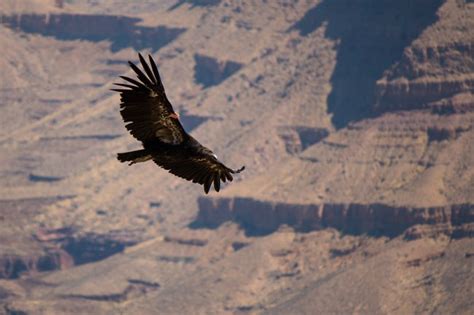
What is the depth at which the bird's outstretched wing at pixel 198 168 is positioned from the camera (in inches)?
1447

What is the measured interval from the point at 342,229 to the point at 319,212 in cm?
362

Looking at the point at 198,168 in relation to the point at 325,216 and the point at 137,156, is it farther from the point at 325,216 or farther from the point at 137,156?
the point at 325,216

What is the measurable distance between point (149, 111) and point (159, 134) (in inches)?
16.8

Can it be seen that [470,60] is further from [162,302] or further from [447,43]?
[162,302]

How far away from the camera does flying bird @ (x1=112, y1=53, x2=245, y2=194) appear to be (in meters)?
36.3

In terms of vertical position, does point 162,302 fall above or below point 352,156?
below

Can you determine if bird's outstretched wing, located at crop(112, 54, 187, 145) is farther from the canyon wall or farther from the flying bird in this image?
the canyon wall

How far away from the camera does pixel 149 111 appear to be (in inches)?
1443

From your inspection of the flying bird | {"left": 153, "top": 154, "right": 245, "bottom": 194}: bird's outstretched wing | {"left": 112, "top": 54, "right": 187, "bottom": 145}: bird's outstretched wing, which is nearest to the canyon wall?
{"left": 153, "top": 154, "right": 245, "bottom": 194}: bird's outstretched wing

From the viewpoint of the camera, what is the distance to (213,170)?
122 feet

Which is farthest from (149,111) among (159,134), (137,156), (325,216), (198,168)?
(325,216)

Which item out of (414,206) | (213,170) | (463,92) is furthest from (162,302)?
(213,170)

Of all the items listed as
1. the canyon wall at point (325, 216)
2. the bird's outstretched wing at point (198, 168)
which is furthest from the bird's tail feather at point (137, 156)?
the canyon wall at point (325, 216)

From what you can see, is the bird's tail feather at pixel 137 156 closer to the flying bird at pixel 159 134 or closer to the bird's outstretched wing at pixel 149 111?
the flying bird at pixel 159 134
